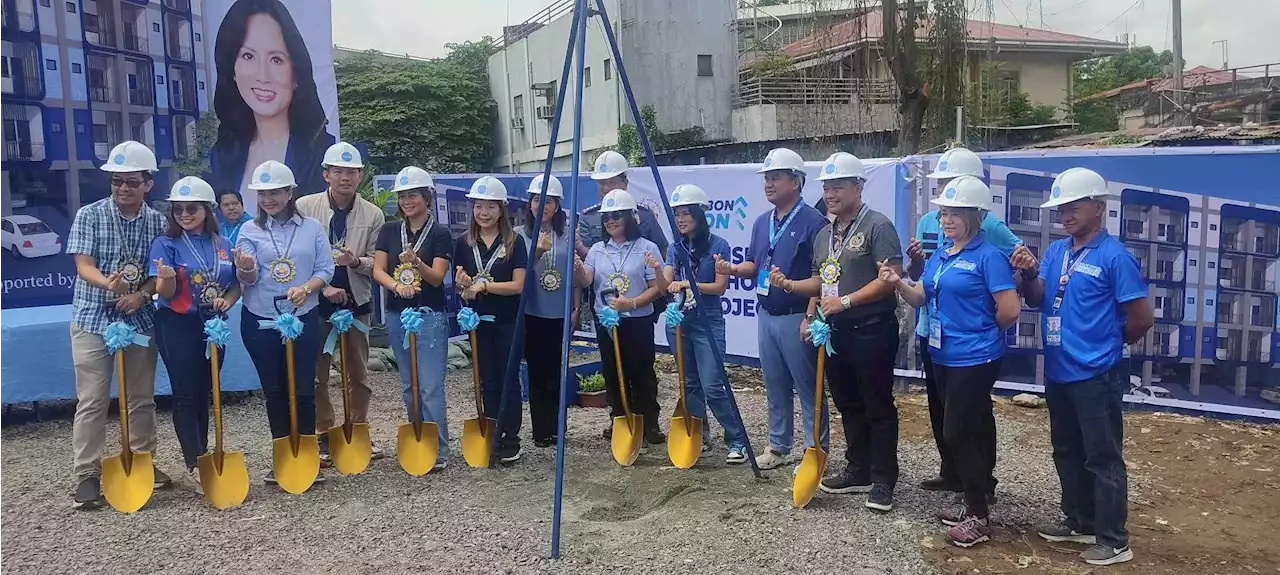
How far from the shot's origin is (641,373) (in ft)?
18.1

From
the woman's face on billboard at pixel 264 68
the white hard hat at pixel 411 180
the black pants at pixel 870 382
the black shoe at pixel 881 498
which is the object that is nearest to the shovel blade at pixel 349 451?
the white hard hat at pixel 411 180

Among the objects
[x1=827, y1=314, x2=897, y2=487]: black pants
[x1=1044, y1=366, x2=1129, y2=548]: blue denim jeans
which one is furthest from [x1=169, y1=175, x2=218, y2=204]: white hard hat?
[x1=1044, y1=366, x2=1129, y2=548]: blue denim jeans

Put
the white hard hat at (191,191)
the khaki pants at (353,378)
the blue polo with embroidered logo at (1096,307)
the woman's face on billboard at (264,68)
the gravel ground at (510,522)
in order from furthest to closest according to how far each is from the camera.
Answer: the woman's face on billboard at (264,68) → the khaki pants at (353,378) → the white hard hat at (191,191) → the gravel ground at (510,522) → the blue polo with embroidered logo at (1096,307)

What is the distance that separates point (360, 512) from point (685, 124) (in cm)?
2266

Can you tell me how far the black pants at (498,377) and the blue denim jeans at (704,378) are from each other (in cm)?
107

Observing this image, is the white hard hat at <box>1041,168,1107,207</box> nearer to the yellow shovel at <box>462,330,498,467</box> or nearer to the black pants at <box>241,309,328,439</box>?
the yellow shovel at <box>462,330,498,467</box>

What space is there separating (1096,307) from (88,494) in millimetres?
5082

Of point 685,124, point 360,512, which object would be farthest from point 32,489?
point 685,124

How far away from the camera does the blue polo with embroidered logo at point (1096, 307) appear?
12.0 ft

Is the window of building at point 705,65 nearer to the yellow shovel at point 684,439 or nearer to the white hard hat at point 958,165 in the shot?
the yellow shovel at point 684,439

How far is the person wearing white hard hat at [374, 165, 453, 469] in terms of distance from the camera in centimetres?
497

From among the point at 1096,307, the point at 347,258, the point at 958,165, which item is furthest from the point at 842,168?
the point at 347,258

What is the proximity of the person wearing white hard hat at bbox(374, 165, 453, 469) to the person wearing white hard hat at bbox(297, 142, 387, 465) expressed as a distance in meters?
0.24

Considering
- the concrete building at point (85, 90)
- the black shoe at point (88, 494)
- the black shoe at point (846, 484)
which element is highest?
the concrete building at point (85, 90)
